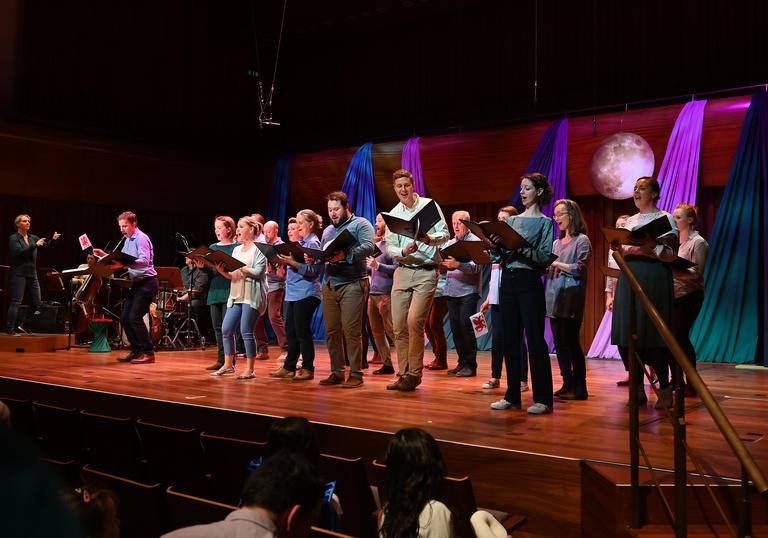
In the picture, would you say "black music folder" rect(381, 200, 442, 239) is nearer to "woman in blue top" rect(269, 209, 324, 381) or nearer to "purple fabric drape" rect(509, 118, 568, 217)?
"woman in blue top" rect(269, 209, 324, 381)

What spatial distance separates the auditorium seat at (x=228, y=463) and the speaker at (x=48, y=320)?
6.80 m

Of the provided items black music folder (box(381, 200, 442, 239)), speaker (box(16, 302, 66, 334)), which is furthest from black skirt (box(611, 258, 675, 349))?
speaker (box(16, 302, 66, 334))

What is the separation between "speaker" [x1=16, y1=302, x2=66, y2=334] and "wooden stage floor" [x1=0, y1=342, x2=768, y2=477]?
2.27 meters

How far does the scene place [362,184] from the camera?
10203mm

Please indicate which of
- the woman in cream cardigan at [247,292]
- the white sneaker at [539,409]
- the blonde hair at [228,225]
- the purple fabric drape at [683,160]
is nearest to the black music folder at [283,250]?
the woman in cream cardigan at [247,292]

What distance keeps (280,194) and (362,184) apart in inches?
66.2

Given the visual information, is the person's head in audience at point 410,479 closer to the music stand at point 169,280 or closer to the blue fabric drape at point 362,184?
the music stand at point 169,280

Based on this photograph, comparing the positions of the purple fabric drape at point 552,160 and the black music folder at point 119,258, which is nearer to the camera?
the black music folder at point 119,258

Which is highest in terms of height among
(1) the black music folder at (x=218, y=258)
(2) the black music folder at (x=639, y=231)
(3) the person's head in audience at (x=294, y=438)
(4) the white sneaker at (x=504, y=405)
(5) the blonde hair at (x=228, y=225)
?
(5) the blonde hair at (x=228, y=225)

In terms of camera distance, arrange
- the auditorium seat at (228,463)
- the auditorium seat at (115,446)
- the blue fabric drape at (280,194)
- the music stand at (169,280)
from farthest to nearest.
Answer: the blue fabric drape at (280,194)
the music stand at (169,280)
the auditorium seat at (115,446)
the auditorium seat at (228,463)

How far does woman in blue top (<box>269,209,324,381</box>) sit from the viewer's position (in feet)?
17.8

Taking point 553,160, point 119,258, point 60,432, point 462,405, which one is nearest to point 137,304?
point 119,258

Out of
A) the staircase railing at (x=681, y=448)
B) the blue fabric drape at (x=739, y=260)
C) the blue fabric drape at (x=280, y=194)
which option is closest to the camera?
the staircase railing at (x=681, y=448)

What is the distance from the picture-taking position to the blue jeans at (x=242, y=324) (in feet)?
18.5
